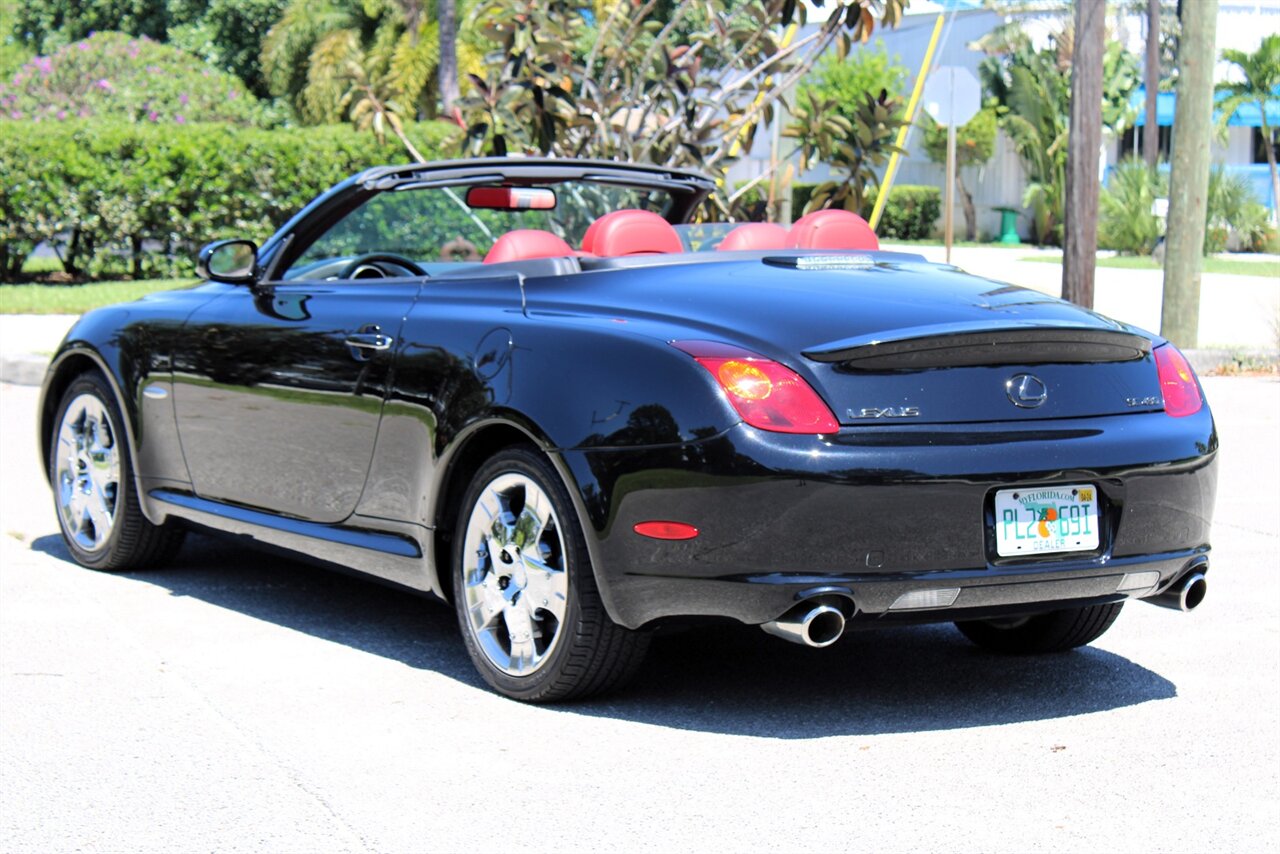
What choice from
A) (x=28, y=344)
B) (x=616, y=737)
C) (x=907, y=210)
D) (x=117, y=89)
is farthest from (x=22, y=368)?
Answer: (x=907, y=210)

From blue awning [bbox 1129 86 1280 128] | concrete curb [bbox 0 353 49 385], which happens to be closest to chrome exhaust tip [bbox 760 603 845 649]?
concrete curb [bbox 0 353 49 385]

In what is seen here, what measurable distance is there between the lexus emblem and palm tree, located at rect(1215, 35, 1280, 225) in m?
36.8

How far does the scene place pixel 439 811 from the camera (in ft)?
13.5

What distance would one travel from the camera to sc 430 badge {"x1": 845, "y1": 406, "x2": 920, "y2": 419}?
14.8ft

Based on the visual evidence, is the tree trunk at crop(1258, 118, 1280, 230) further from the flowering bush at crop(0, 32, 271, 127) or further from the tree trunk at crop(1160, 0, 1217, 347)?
the tree trunk at crop(1160, 0, 1217, 347)

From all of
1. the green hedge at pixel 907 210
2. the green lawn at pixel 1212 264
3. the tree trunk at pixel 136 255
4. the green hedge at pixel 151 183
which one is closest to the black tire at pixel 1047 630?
the green hedge at pixel 151 183

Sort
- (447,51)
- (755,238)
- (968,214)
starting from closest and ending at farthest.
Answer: (755,238) < (447,51) < (968,214)

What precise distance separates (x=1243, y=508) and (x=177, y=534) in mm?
4624

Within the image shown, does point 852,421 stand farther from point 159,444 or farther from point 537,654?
point 159,444

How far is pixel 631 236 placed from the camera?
5.85 m

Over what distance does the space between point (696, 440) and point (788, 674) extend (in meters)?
1.18

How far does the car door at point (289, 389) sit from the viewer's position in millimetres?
5535

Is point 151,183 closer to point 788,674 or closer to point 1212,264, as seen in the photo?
point 1212,264

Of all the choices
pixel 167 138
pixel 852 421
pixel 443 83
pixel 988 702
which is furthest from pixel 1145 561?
pixel 443 83
